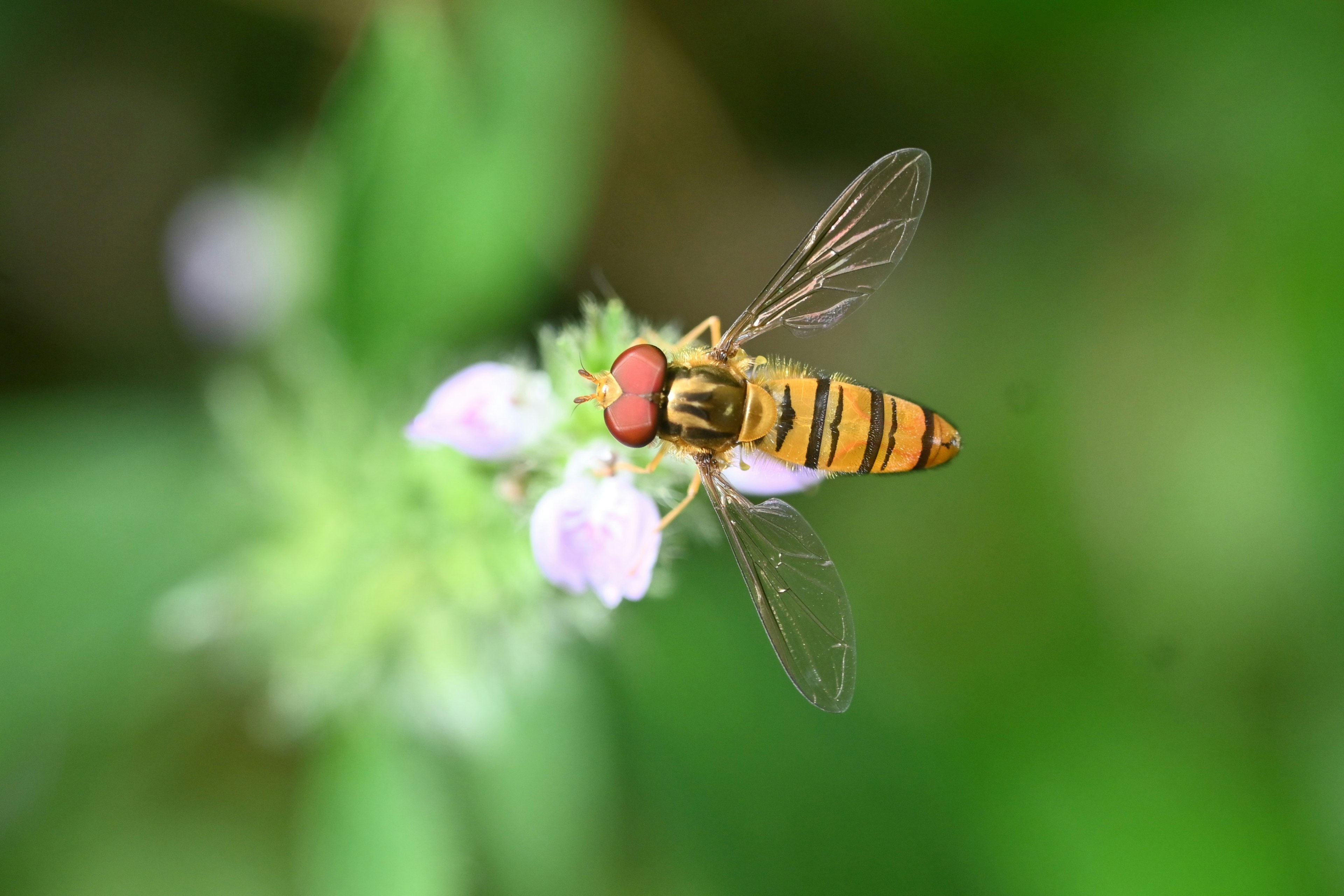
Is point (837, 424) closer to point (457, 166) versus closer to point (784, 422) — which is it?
point (784, 422)

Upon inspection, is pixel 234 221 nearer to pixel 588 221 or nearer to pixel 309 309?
pixel 309 309

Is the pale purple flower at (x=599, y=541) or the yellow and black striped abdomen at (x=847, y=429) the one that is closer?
the pale purple flower at (x=599, y=541)

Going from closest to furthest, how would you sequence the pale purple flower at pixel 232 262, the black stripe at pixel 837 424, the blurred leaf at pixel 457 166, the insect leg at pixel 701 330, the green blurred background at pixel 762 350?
the black stripe at pixel 837 424 → the insect leg at pixel 701 330 → the blurred leaf at pixel 457 166 → the green blurred background at pixel 762 350 → the pale purple flower at pixel 232 262

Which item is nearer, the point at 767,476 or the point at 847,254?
the point at 767,476

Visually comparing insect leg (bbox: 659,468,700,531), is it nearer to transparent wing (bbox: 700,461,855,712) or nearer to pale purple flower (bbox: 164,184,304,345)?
transparent wing (bbox: 700,461,855,712)

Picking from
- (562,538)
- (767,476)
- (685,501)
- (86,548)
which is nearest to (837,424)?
(767,476)

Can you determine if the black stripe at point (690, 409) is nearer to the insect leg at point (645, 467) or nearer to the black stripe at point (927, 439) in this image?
the insect leg at point (645, 467)

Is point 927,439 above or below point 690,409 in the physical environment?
below

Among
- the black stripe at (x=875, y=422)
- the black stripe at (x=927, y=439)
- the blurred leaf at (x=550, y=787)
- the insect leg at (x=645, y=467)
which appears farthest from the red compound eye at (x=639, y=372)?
the blurred leaf at (x=550, y=787)
